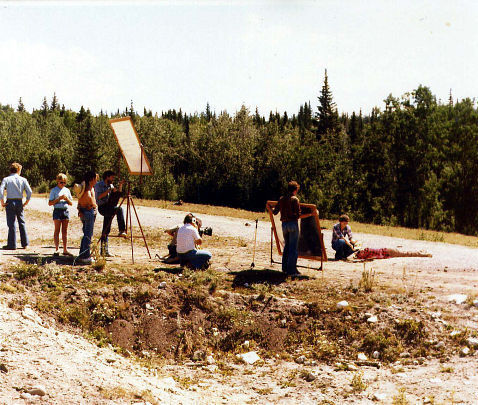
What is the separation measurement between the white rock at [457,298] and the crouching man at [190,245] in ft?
17.6

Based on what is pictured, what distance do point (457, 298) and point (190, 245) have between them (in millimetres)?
5884

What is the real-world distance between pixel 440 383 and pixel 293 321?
2923 mm

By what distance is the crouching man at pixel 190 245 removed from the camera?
10.8 meters

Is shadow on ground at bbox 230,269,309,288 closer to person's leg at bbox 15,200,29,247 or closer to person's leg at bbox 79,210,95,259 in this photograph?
person's leg at bbox 79,210,95,259

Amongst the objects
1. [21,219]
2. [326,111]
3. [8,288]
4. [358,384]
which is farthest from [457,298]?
[326,111]

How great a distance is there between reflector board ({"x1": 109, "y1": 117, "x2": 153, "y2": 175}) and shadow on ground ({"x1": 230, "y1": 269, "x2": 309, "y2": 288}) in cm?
334

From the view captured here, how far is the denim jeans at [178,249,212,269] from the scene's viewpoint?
11039 millimetres

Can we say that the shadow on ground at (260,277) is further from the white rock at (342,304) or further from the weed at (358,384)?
the weed at (358,384)

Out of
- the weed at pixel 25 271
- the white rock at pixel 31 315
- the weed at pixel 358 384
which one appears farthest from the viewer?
the weed at pixel 25 271

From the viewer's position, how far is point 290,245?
11.1m

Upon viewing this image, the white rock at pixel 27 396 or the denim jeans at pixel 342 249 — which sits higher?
the denim jeans at pixel 342 249

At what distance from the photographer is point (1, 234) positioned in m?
16.2

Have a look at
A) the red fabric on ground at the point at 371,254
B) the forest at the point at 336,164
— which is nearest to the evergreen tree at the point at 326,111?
the forest at the point at 336,164

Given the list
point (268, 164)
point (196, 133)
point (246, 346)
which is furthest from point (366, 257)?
point (196, 133)
